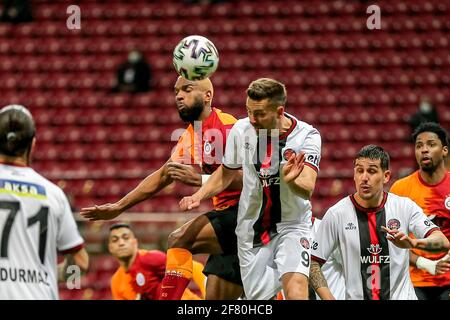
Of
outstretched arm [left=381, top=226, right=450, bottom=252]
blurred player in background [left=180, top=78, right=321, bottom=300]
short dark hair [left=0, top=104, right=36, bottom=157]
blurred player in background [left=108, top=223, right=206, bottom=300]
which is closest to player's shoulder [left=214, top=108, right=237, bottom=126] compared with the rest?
blurred player in background [left=180, top=78, right=321, bottom=300]

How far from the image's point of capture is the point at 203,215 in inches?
292

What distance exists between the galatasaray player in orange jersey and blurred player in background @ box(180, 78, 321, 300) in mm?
1520

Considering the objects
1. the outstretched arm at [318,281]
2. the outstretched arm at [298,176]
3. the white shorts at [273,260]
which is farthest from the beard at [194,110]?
the outstretched arm at [318,281]

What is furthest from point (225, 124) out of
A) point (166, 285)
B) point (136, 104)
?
point (136, 104)

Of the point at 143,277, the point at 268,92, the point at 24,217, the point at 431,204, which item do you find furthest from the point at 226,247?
the point at 143,277

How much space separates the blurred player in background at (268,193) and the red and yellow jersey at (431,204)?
1543 mm

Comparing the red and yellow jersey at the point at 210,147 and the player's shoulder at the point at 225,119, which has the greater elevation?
the player's shoulder at the point at 225,119

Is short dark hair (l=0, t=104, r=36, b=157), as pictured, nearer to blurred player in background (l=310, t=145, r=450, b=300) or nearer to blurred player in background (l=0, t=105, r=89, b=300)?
blurred player in background (l=0, t=105, r=89, b=300)

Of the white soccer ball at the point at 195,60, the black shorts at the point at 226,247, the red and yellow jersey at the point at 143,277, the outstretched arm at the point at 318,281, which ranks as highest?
the white soccer ball at the point at 195,60

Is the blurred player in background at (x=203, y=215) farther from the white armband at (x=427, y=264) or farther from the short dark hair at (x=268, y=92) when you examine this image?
the white armband at (x=427, y=264)

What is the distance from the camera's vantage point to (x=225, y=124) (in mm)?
7527

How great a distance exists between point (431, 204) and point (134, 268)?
355cm

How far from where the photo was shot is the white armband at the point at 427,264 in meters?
7.67

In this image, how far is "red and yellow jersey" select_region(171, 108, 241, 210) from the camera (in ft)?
24.4
